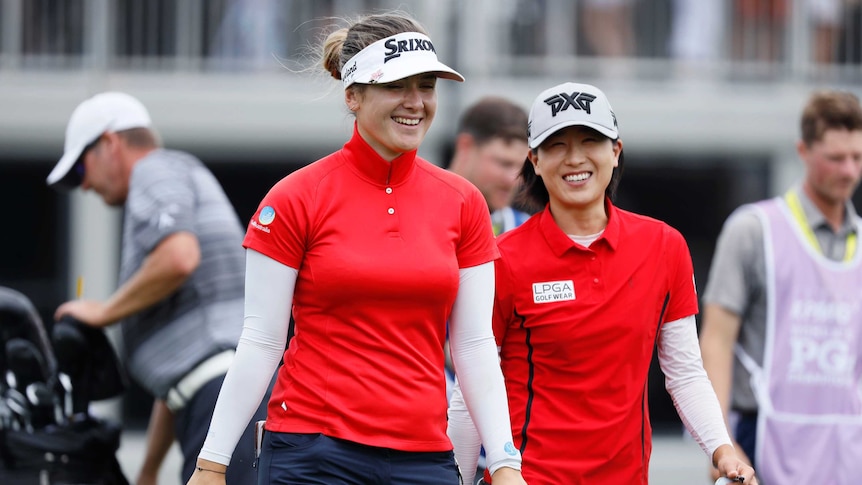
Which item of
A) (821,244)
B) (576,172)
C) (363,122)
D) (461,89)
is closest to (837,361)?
(821,244)

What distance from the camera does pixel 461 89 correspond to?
46.1 ft

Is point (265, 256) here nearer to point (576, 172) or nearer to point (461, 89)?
point (576, 172)

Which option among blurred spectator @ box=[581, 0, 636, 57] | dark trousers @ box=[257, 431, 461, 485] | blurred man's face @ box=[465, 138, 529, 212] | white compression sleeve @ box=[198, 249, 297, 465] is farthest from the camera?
blurred spectator @ box=[581, 0, 636, 57]

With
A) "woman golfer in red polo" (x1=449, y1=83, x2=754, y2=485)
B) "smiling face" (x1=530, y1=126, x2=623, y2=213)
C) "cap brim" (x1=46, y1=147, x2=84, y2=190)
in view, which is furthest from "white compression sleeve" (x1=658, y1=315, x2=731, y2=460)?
"cap brim" (x1=46, y1=147, x2=84, y2=190)

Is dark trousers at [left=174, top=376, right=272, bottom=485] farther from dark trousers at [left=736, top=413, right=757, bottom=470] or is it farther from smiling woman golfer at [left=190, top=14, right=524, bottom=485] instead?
dark trousers at [left=736, top=413, right=757, bottom=470]

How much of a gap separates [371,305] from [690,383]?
110 cm

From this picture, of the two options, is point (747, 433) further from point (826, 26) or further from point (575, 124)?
point (826, 26)

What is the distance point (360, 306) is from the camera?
377 centimetres

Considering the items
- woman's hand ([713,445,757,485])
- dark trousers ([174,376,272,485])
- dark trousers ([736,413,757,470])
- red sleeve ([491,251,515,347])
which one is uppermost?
red sleeve ([491,251,515,347])

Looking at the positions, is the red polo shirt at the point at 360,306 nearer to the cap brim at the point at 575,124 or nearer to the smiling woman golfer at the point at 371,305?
the smiling woman golfer at the point at 371,305

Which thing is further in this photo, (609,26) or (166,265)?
(609,26)

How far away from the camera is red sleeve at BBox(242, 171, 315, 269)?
3.79 meters

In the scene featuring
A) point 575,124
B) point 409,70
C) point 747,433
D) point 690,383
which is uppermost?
point 409,70

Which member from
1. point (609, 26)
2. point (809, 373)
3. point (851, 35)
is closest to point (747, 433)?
point (809, 373)
